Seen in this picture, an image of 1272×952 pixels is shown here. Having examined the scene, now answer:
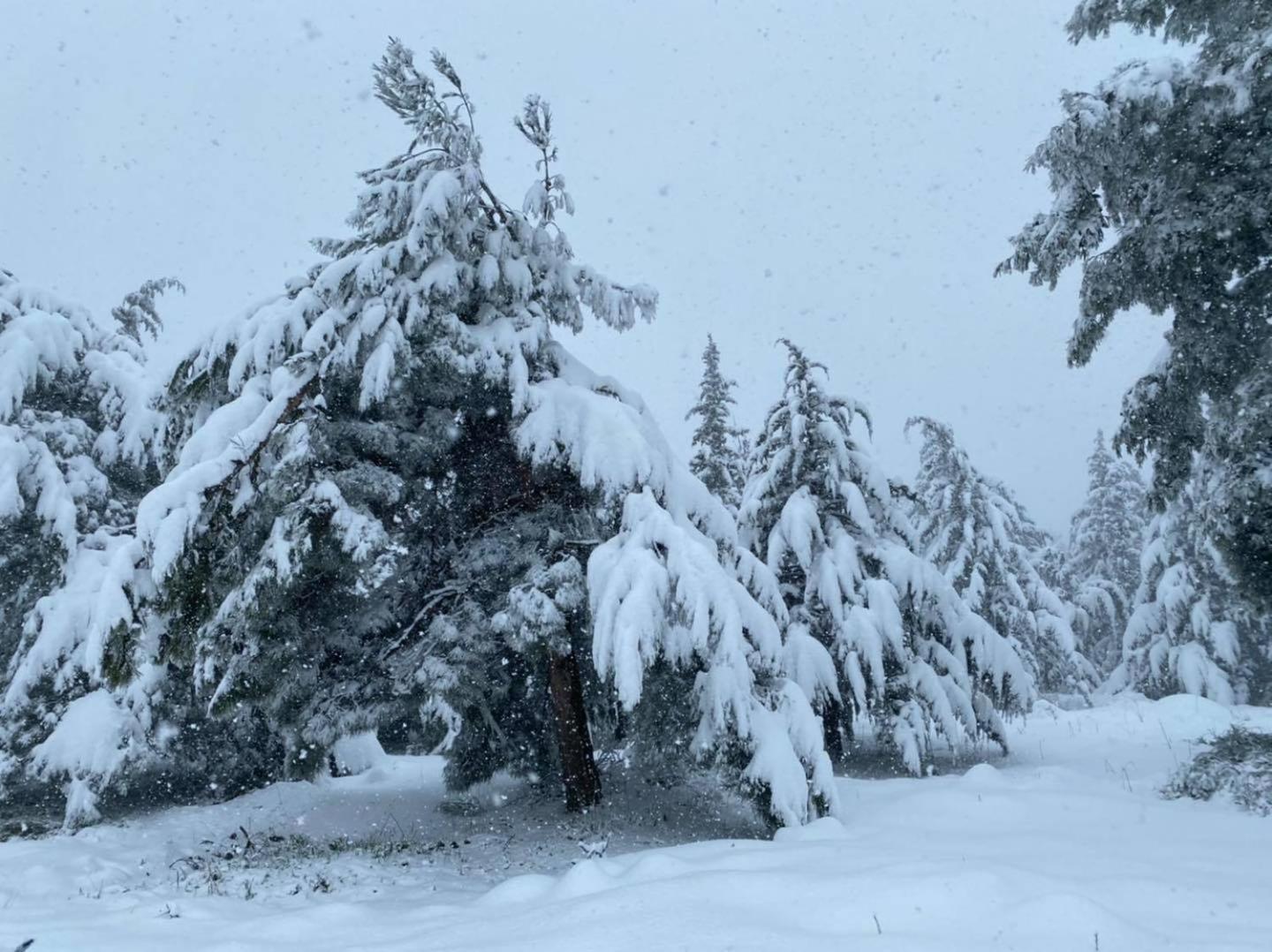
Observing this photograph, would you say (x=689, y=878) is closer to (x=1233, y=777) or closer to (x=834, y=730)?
(x=1233, y=777)

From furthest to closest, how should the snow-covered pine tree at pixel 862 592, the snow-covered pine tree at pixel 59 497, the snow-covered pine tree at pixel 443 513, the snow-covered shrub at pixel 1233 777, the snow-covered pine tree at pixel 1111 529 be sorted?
the snow-covered pine tree at pixel 1111 529 < the snow-covered pine tree at pixel 862 592 < the snow-covered pine tree at pixel 59 497 < the snow-covered pine tree at pixel 443 513 < the snow-covered shrub at pixel 1233 777

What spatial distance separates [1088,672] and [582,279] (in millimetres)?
25450

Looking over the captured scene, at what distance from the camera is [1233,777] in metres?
6.51

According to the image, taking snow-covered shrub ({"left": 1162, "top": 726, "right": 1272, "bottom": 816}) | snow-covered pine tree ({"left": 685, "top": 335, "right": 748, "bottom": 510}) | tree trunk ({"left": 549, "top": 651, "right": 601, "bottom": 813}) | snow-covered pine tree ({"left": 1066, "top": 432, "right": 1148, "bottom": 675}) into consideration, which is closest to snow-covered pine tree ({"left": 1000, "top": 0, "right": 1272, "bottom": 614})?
snow-covered shrub ({"left": 1162, "top": 726, "right": 1272, "bottom": 816})

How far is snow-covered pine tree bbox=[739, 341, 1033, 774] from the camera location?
11.5m

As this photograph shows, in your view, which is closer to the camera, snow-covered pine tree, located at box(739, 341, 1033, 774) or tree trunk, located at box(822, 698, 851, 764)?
snow-covered pine tree, located at box(739, 341, 1033, 774)

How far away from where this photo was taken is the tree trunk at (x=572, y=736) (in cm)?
792

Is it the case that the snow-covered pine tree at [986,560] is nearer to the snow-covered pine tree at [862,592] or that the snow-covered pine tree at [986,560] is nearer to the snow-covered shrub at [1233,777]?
the snow-covered pine tree at [862,592]

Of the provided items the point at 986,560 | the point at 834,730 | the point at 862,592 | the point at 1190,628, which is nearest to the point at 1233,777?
the point at 862,592

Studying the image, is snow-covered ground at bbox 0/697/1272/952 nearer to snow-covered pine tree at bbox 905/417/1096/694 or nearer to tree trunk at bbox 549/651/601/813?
tree trunk at bbox 549/651/601/813

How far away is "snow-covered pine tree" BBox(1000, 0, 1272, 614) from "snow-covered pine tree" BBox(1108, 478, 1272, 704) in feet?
44.9

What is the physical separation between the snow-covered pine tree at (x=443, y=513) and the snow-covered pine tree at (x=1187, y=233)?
15.9ft

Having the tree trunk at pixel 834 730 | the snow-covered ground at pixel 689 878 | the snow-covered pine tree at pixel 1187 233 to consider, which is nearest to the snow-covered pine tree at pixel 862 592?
the tree trunk at pixel 834 730

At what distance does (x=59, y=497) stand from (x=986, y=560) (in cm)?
2026
